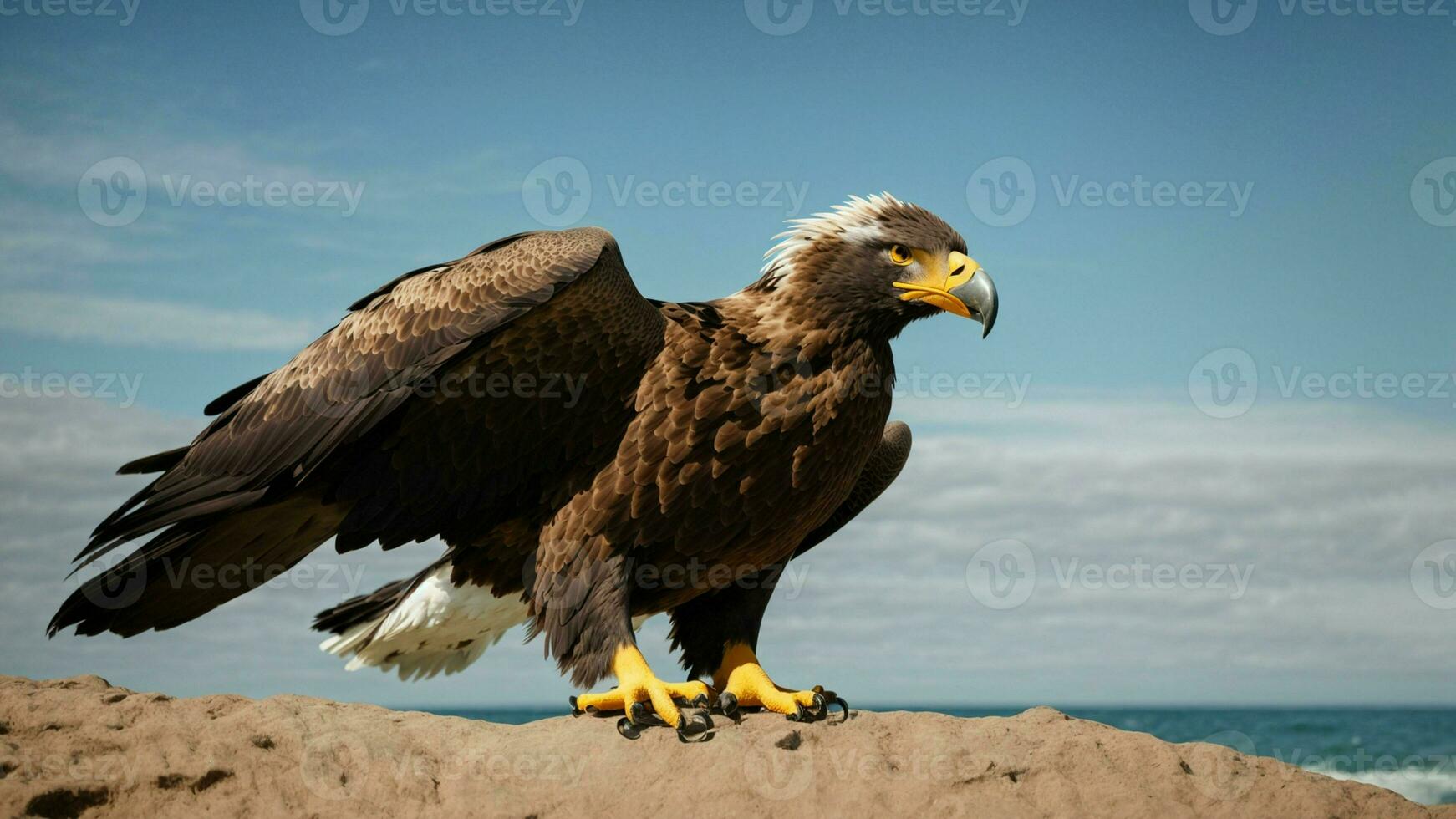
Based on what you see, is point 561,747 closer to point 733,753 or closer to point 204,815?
point 733,753

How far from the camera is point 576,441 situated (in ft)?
17.8

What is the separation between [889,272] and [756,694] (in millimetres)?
2101

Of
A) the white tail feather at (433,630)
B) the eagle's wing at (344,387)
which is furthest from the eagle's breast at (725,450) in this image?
the white tail feather at (433,630)

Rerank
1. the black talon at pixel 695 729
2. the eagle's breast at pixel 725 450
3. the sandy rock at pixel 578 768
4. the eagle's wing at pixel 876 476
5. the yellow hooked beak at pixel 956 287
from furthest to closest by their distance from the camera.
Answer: the eagle's wing at pixel 876 476 → the yellow hooked beak at pixel 956 287 → the eagle's breast at pixel 725 450 → the black talon at pixel 695 729 → the sandy rock at pixel 578 768

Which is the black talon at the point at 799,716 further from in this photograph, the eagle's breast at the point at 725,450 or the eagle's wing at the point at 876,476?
the eagle's wing at the point at 876,476

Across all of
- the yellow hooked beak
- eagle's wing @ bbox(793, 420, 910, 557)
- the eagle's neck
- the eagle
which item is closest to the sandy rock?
the eagle

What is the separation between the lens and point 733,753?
15.8 feet

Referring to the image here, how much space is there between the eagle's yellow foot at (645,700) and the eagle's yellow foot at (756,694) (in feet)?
0.69

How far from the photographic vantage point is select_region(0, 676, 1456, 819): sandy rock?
183 inches

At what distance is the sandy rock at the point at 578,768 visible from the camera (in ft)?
15.3

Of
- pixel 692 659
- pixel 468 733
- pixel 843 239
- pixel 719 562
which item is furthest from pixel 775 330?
pixel 468 733

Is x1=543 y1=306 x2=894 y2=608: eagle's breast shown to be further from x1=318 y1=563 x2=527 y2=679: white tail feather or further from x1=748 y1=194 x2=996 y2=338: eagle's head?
x1=318 y1=563 x2=527 y2=679: white tail feather

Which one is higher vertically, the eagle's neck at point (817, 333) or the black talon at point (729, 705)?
the eagle's neck at point (817, 333)

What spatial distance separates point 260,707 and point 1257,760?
15.1 ft
